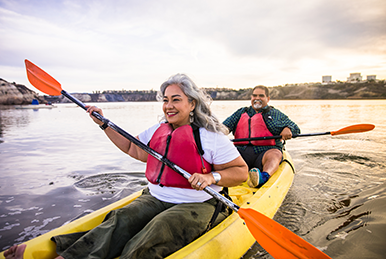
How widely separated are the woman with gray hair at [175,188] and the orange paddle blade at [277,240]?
0.31m

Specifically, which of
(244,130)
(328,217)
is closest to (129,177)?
(244,130)

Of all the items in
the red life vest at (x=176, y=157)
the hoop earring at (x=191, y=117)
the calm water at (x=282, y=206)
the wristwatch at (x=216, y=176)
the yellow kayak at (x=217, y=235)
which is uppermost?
the hoop earring at (x=191, y=117)

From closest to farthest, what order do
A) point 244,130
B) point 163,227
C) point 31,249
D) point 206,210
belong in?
point 163,227 → point 31,249 → point 206,210 → point 244,130

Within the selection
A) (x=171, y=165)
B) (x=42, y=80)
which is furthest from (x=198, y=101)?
(x=42, y=80)

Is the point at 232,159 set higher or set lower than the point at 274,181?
higher

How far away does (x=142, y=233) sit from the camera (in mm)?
1514

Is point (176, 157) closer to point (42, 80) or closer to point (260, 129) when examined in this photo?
point (42, 80)

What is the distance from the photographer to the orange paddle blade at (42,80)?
2.54 meters

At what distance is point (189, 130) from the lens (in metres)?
1.89

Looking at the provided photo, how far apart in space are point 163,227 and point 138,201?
440mm

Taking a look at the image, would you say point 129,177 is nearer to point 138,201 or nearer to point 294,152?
point 138,201

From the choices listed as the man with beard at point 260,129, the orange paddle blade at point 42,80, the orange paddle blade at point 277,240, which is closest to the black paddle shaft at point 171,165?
the orange paddle blade at point 277,240

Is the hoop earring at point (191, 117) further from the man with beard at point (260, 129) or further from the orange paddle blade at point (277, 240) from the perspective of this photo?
the man with beard at point (260, 129)

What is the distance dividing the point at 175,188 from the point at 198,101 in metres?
0.79
